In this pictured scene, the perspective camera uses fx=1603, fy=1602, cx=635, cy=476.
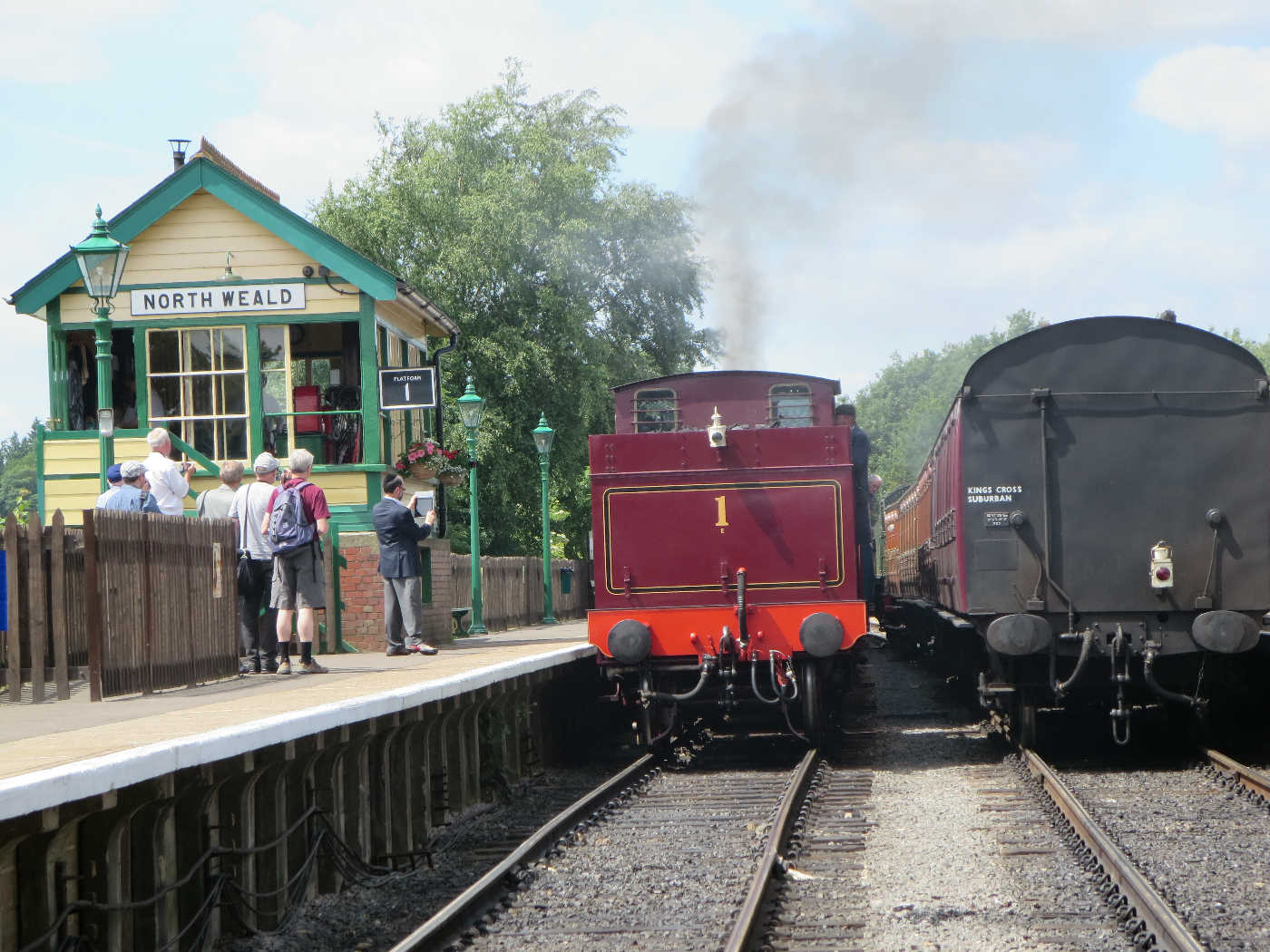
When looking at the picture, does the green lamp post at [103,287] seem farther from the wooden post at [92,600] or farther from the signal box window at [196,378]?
the signal box window at [196,378]

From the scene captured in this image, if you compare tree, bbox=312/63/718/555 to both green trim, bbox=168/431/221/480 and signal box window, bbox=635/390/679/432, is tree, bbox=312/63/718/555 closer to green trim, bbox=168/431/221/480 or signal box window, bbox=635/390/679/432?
green trim, bbox=168/431/221/480

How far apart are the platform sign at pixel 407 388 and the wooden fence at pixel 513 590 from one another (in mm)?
3373

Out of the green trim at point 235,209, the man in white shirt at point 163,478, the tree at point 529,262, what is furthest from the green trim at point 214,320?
the tree at point 529,262

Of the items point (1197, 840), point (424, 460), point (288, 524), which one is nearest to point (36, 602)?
point (288, 524)

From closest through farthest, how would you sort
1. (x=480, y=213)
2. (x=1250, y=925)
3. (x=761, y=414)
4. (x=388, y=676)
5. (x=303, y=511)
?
(x=1250, y=925), (x=388, y=676), (x=303, y=511), (x=761, y=414), (x=480, y=213)

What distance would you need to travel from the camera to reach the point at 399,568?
1350 cm

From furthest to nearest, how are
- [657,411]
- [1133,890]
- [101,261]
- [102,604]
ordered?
[657,411] < [101,261] < [102,604] < [1133,890]

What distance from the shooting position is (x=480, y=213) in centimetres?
3909

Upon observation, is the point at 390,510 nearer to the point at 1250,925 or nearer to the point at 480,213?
the point at 1250,925

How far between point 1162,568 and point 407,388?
332 inches

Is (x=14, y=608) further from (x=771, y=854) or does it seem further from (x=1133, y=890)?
(x=1133, y=890)

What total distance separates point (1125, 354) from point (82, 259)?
26.0 ft

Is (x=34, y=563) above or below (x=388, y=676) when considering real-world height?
above

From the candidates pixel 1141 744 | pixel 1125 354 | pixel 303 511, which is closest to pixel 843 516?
pixel 1125 354
